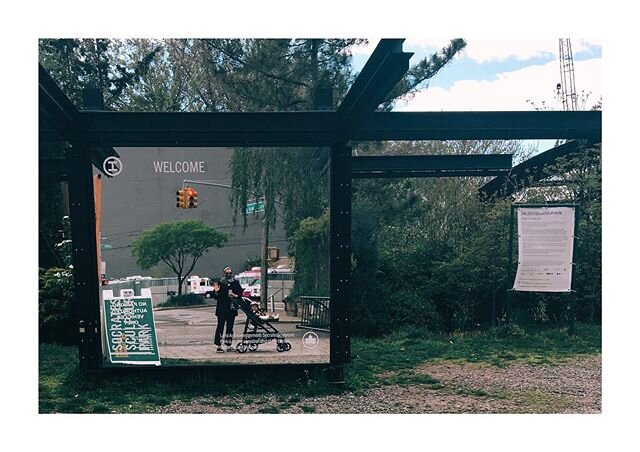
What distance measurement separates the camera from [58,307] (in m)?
11.9

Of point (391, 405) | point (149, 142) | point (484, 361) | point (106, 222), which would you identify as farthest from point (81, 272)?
point (484, 361)

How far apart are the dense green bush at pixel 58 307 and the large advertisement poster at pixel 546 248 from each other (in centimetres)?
860

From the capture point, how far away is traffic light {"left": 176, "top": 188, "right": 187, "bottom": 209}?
8.34 m

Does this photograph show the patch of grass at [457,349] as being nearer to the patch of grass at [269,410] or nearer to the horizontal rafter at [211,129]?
the patch of grass at [269,410]

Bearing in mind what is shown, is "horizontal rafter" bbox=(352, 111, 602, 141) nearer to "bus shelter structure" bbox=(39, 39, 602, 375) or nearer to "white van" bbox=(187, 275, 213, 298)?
"bus shelter structure" bbox=(39, 39, 602, 375)

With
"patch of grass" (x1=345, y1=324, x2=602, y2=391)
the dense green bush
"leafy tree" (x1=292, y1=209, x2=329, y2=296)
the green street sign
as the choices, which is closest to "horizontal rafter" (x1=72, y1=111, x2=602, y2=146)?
the green street sign

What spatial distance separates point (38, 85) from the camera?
712cm

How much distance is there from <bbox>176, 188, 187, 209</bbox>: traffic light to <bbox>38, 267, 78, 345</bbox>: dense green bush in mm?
4694

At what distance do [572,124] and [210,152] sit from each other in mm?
5631

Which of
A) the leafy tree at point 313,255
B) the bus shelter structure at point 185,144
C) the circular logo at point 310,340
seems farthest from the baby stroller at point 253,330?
the bus shelter structure at point 185,144

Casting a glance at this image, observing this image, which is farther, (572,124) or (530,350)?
(530,350)

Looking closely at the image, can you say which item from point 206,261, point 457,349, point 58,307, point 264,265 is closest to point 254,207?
point 264,265

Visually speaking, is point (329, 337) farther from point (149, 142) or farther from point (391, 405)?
point (149, 142)

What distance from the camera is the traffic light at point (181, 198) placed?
27.4ft
